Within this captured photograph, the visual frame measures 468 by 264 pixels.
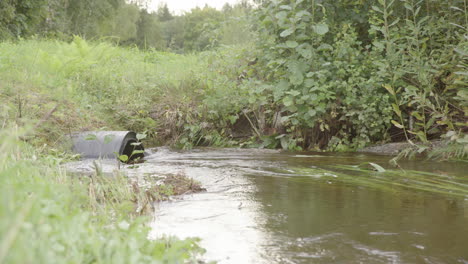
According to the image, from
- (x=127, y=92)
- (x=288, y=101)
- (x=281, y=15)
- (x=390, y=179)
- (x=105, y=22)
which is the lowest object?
(x=390, y=179)

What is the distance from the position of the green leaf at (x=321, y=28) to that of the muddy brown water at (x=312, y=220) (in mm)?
2210

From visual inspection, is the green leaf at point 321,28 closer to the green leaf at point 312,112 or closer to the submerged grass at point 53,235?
the green leaf at point 312,112

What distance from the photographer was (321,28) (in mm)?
6270

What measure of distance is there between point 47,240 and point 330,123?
5.77m

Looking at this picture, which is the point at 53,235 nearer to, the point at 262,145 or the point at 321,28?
the point at 321,28

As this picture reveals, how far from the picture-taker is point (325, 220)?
2930mm

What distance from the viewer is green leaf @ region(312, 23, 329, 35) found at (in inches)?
246

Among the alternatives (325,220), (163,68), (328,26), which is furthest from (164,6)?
(325,220)

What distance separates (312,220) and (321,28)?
12.8 ft

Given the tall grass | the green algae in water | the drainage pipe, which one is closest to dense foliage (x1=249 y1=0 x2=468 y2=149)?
the tall grass

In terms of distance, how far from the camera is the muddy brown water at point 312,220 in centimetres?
233

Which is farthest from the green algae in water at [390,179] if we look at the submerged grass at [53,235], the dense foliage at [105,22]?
the dense foliage at [105,22]

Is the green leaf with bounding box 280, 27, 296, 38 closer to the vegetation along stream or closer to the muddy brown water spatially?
the vegetation along stream

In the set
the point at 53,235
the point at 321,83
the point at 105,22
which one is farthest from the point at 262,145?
the point at 105,22
